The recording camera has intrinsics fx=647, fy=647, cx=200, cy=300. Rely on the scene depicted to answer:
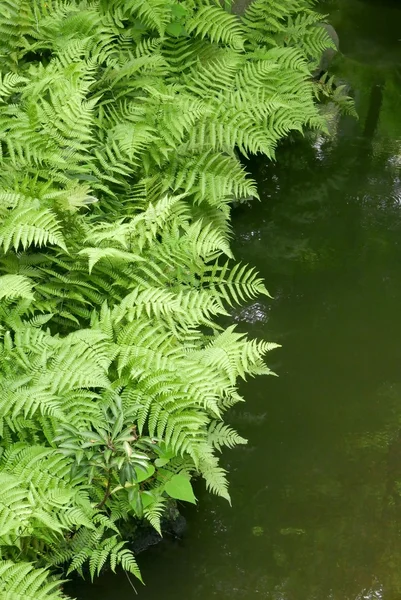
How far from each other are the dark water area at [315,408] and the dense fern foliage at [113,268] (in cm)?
40

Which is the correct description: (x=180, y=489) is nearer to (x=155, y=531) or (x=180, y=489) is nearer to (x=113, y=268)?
(x=155, y=531)

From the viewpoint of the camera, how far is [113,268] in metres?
4.00

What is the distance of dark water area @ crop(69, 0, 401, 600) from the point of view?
387 centimetres

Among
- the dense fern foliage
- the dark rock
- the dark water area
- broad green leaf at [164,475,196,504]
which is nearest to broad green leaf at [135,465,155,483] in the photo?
the dense fern foliage

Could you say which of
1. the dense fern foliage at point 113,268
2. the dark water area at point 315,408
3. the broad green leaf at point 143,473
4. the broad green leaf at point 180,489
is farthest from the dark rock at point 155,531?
the broad green leaf at point 143,473

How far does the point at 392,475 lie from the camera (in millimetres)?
4391

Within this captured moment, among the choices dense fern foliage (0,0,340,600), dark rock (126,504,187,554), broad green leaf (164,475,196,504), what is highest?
dense fern foliage (0,0,340,600)

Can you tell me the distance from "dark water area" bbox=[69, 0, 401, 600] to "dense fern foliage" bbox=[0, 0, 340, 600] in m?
0.40

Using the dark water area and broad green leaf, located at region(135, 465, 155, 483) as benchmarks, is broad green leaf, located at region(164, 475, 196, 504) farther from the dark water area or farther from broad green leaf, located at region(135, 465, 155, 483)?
the dark water area

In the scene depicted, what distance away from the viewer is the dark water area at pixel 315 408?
152 inches

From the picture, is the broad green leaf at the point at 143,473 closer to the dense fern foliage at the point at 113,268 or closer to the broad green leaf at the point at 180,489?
the dense fern foliage at the point at 113,268

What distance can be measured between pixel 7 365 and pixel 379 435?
8.71ft

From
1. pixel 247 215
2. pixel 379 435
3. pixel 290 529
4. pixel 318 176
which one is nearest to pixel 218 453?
pixel 290 529

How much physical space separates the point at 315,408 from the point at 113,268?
1854 millimetres
